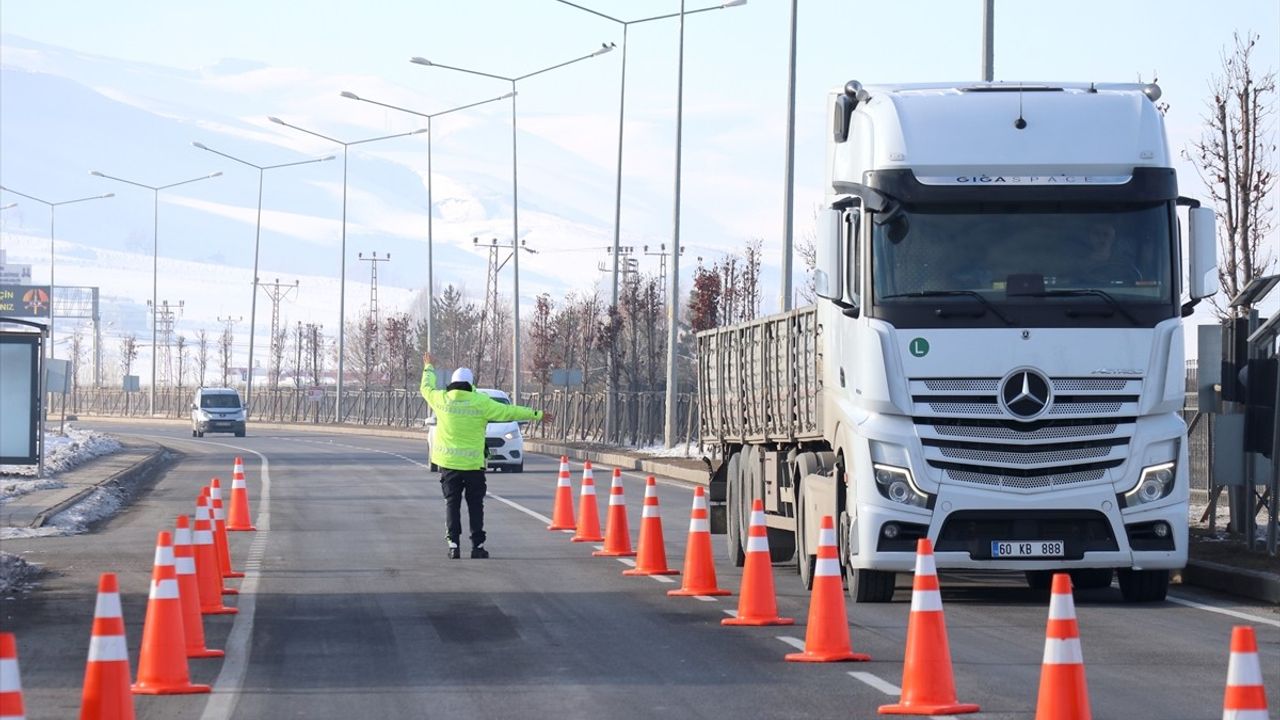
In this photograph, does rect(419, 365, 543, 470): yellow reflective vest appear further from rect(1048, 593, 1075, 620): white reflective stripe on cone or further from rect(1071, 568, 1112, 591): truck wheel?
Answer: rect(1048, 593, 1075, 620): white reflective stripe on cone

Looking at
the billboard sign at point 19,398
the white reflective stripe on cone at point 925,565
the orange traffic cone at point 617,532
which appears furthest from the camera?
the billboard sign at point 19,398

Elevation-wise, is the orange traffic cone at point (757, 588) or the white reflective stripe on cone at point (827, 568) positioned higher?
the white reflective stripe on cone at point (827, 568)

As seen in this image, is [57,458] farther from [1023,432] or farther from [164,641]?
[164,641]

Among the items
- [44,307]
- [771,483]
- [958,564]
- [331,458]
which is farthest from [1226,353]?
[44,307]

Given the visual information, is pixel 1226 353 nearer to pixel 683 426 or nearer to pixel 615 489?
pixel 615 489

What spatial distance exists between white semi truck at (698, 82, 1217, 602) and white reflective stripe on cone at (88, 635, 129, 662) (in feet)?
22.5

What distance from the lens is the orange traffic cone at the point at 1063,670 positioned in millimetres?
8469

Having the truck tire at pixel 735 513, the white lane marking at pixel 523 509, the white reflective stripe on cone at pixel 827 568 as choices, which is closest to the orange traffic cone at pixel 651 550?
the truck tire at pixel 735 513

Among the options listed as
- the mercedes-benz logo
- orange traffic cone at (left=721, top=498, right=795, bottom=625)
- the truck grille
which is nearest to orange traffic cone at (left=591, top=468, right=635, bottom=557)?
orange traffic cone at (left=721, top=498, right=795, bottom=625)

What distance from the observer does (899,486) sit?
14.4 meters

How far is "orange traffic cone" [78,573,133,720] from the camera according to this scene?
8695 mm

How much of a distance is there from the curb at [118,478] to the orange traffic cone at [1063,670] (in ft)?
59.8

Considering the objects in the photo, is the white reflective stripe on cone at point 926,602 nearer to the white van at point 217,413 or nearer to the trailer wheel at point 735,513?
the trailer wheel at point 735,513

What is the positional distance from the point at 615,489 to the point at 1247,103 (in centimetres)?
1213
